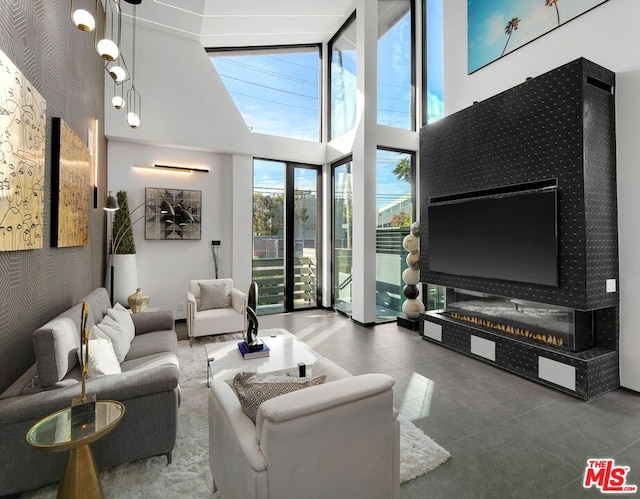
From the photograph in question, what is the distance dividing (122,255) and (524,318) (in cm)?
510

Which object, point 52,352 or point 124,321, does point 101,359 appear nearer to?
point 52,352

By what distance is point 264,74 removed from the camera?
19.7 ft

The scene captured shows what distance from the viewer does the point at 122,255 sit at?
470cm

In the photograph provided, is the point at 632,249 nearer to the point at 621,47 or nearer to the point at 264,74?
the point at 621,47

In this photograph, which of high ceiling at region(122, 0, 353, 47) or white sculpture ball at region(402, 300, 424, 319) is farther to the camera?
white sculpture ball at region(402, 300, 424, 319)

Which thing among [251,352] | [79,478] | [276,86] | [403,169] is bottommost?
[79,478]

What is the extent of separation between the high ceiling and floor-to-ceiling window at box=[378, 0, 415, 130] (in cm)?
72

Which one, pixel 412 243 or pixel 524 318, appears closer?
pixel 524 318

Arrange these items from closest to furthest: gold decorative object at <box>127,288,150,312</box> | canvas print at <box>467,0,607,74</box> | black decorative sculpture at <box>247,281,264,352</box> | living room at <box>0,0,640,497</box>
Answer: living room at <box>0,0,640,497</box>
black decorative sculpture at <box>247,281,264,352</box>
canvas print at <box>467,0,607,74</box>
gold decorative object at <box>127,288,150,312</box>

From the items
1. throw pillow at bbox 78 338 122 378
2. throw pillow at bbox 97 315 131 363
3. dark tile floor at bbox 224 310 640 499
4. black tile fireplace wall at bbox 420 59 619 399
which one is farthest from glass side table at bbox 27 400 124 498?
black tile fireplace wall at bbox 420 59 619 399

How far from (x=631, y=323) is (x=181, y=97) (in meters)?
6.17

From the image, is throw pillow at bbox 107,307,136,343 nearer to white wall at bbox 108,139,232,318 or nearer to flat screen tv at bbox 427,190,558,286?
white wall at bbox 108,139,232,318

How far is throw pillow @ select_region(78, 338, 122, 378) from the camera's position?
2.08m

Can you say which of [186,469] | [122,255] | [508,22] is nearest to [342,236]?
[122,255]
